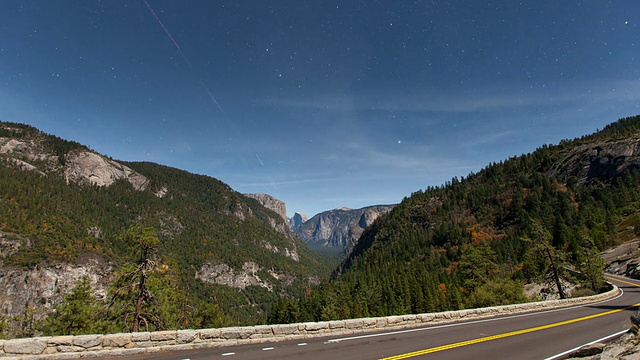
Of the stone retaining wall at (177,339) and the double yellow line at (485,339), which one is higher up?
the stone retaining wall at (177,339)

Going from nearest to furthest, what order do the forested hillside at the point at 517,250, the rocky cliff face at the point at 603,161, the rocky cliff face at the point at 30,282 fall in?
the forested hillside at the point at 517,250
the rocky cliff face at the point at 30,282
the rocky cliff face at the point at 603,161

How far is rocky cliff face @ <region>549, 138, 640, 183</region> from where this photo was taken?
159 meters

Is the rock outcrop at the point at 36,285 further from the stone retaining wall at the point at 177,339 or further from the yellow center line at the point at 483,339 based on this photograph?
the yellow center line at the point at 483,339

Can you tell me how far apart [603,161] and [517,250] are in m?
103

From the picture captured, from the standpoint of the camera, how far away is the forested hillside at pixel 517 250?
4688 centimetres

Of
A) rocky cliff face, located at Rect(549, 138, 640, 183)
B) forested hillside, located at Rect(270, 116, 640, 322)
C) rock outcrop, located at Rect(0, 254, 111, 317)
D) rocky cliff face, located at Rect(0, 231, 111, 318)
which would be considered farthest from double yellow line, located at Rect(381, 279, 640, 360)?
rocky cliff face, located at Rect(549, 138, 640, 183)

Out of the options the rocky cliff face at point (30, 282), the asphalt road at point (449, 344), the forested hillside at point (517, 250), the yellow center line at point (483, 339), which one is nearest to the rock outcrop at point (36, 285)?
the rocky cliff face at point (30, 282)

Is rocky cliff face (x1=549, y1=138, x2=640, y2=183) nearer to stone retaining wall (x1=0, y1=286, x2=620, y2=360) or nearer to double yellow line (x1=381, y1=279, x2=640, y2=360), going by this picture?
double yellow line (x1=381, y1=279, x2=640, y2=360)

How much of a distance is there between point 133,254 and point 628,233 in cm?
13698

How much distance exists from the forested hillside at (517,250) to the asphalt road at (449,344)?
3043 centimetres

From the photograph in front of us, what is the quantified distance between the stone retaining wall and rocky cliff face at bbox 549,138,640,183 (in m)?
214

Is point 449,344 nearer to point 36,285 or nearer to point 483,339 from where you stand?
point 483,339

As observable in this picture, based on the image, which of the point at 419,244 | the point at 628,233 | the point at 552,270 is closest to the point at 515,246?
the point at 628,233

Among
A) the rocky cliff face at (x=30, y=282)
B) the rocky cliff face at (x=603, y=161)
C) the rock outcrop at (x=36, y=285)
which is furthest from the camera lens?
the rocky cliff face at (x=603, y=161)
